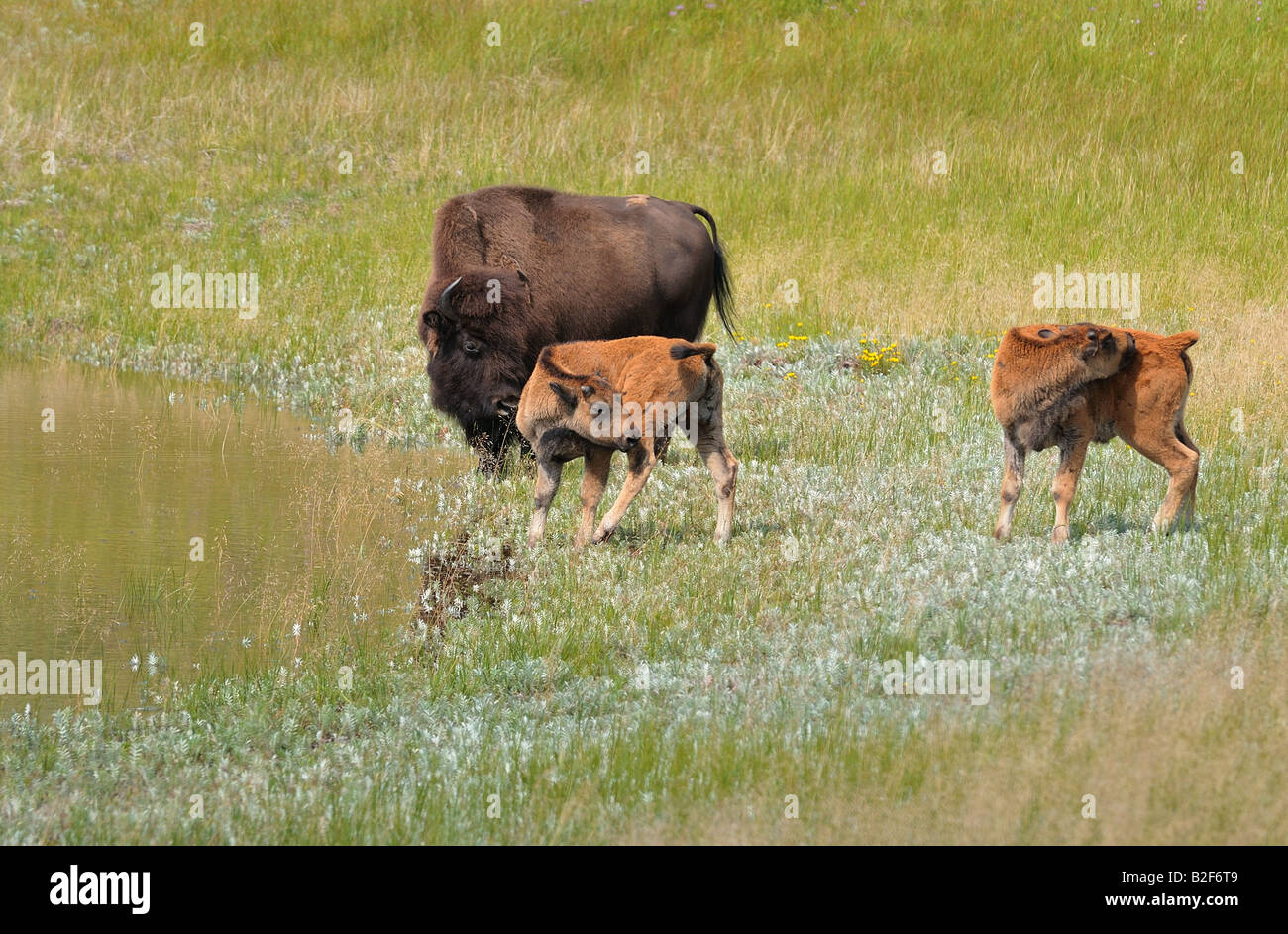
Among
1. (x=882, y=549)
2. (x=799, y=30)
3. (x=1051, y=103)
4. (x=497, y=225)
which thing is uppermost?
(x=799, y=30)

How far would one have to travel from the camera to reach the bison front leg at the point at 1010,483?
27.5ft

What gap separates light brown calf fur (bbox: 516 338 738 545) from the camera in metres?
8.61

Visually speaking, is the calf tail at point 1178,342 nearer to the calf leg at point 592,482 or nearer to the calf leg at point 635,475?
the calf leg at point 635,475

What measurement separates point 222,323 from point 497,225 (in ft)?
20.6

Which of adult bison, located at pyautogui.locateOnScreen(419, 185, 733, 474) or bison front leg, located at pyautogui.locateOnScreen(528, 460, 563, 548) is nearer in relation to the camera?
bison front leg, located at pyautogui.locateOnScreen(528, 460, 563, 548)

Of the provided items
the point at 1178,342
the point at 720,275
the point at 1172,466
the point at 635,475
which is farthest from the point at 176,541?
the point at 1178,342

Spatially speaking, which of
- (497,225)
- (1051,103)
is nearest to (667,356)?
(497,225)

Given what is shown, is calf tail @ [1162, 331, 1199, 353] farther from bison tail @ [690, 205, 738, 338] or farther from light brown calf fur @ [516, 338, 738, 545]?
bison tail @ [690, 205, 738, 338]

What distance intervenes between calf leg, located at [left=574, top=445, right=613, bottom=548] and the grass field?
0.28 m

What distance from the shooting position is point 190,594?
840cm

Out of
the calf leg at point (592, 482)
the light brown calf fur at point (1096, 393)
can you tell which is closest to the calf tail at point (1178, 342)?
the light brown calf fur at point (1096, 393)

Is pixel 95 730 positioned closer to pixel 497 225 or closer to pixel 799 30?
pixel 497 225

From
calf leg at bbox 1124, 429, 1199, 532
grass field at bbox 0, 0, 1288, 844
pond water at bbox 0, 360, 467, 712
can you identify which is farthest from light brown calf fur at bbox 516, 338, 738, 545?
calf leg at bbox 1124, 429, 1199, 532

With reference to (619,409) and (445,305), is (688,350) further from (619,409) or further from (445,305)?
(445,305)
